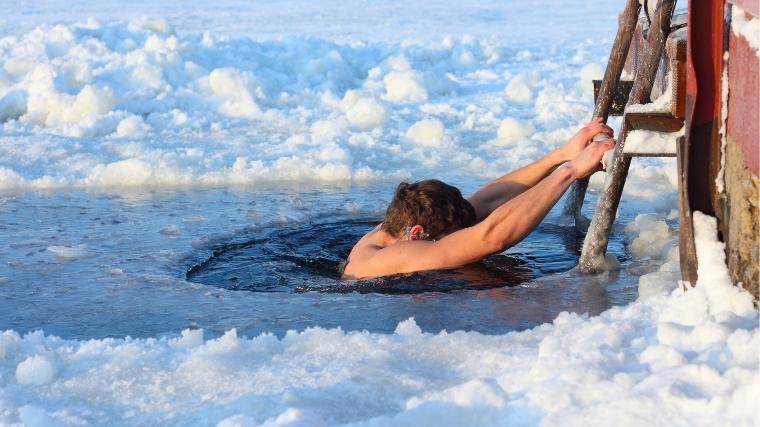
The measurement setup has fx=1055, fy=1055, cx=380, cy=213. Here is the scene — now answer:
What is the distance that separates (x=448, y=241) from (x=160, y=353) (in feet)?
6.34

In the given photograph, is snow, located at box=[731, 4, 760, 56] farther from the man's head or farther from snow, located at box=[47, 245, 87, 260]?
snow, located at box=[47, 245, 87, 260]

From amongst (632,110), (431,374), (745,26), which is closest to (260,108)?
(632,110)

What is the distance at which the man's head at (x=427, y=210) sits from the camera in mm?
5348

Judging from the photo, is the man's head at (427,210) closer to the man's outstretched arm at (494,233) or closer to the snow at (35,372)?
the man's outstretched arm at (494,233)

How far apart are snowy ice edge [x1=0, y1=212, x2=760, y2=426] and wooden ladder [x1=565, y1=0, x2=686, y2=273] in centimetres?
68

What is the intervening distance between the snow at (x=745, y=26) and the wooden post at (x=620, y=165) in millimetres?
1193

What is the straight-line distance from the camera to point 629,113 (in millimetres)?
4352

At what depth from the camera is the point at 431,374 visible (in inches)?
131

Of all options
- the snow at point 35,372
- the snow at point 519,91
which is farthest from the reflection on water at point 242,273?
the snow at point 519,91

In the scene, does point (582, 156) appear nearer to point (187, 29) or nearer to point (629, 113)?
point (629, 113)

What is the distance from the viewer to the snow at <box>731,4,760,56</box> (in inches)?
124

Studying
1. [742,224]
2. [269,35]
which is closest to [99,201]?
[742,224]

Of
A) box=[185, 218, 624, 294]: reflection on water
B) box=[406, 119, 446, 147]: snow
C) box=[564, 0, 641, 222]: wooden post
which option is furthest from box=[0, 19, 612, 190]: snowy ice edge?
box=[564, 0, 641, 222]: wooden post

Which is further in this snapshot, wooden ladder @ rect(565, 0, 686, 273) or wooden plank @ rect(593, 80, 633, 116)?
wooden plank @ rect(593, 80, 633, 116)
